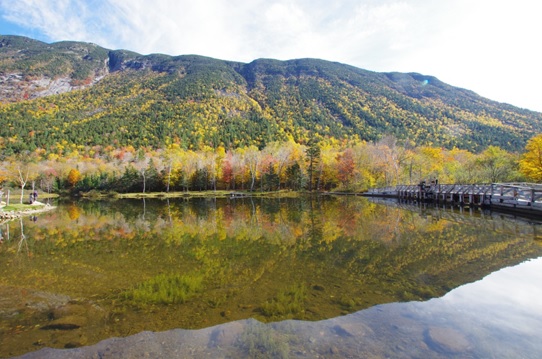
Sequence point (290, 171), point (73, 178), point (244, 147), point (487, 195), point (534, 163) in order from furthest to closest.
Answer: point (244, 147) → point (73, 178) → point (290, 171) → point (534, 163) → point (487, 195)

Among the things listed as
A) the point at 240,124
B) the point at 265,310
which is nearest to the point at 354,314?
the point at 265,310

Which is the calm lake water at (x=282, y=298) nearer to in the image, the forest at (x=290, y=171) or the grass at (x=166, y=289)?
the grass at (x=166, y=289)

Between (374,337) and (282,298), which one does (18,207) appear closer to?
(282,298)

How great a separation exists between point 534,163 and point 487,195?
27758 mm

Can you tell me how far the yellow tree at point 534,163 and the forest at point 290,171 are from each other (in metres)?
0.11

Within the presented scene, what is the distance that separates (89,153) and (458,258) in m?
140

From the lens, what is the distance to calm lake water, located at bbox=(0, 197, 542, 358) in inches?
198

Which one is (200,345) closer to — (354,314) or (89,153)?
(354,314)

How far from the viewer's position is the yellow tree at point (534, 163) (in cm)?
4169

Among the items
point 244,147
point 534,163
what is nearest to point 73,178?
point 244,147

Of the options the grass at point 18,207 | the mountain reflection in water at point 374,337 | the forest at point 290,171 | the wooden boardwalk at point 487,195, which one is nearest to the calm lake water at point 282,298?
the mountain reflection in water at point 374,337

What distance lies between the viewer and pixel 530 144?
44.8 meters

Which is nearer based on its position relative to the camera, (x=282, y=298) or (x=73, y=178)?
(x=282, y=298)

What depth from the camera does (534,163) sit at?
141ft
